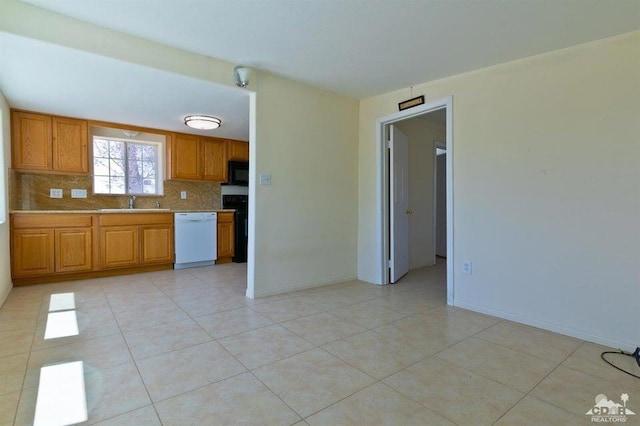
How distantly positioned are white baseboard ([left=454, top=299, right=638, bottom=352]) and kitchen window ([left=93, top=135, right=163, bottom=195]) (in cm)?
467

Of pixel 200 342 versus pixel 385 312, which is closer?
pixel 200 342

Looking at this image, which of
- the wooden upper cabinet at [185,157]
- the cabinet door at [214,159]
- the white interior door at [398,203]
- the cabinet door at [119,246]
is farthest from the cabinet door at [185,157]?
the white interior door at [398,203]

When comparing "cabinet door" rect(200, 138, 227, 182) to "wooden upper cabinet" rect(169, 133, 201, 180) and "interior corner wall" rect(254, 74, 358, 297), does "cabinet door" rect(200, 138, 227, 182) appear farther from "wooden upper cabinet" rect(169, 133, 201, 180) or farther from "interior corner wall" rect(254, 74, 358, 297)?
"interior corner wall" rect(254, 74, 358, 297)

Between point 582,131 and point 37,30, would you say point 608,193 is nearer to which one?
point 582,131

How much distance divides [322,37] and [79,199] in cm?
408

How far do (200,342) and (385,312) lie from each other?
1.54 meters

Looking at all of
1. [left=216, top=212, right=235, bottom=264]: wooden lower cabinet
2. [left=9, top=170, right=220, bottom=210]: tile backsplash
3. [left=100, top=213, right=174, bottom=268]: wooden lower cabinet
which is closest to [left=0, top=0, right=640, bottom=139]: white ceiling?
[left=9, top=170, right=220, bottom=210]: tile backsplash

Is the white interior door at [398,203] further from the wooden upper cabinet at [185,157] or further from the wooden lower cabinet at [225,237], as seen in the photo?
the wooden upper cabinet at [185,157]

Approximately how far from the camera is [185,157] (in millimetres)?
4965

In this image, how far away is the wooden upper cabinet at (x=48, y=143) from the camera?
3.75 metres

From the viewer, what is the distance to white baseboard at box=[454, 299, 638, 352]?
7.07ft

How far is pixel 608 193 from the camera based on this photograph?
87.6 inches

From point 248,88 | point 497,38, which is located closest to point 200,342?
point 248,88

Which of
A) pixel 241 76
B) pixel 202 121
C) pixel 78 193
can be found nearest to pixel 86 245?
pixel 78 193
